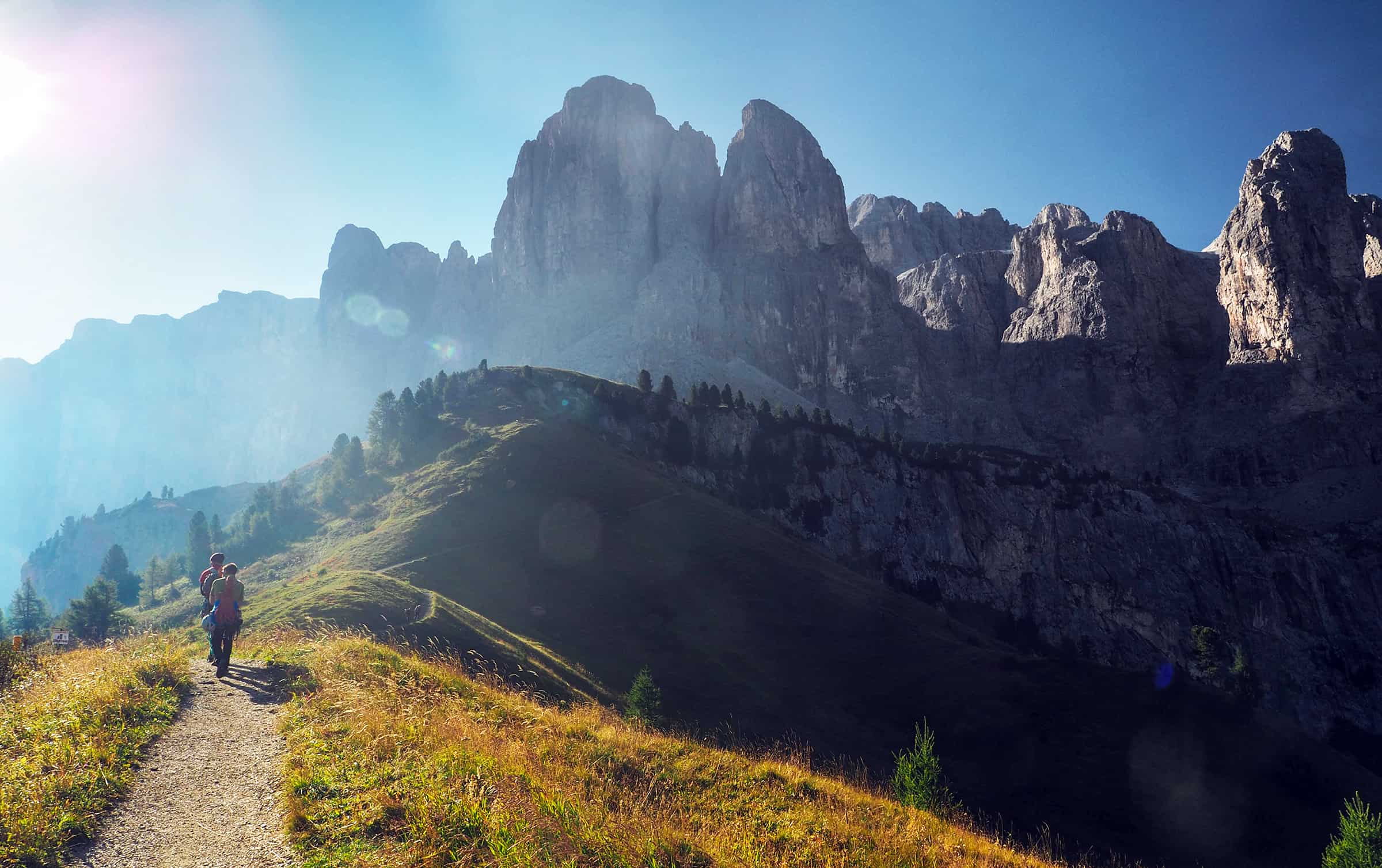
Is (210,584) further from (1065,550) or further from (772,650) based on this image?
(1065,550)

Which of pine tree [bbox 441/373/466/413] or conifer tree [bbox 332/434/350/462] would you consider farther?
pine tree [bbox 441/373/466/413]

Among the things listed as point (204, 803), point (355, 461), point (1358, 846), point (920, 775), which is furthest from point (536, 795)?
point (355, 461)

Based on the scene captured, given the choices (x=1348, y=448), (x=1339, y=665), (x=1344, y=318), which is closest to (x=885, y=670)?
(x=1339, y=665)

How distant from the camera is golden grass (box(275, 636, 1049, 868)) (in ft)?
25.2

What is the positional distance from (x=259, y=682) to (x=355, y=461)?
365ft

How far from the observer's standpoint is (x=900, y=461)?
522ft

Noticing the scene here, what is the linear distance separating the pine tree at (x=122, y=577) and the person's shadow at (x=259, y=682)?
134m

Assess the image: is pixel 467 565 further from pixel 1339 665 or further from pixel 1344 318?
pixel 1344 318

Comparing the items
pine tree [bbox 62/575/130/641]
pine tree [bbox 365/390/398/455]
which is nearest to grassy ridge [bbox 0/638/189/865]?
pine tree [bbox 62/575/130/641]

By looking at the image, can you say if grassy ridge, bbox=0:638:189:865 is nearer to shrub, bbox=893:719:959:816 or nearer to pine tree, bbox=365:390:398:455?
shrub, bbox=893:719:959:816

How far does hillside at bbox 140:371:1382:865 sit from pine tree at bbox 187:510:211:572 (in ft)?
135

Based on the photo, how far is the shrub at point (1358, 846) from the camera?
69.0ft

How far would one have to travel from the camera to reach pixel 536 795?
8.73 metres

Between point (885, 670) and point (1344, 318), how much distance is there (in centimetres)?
23517
